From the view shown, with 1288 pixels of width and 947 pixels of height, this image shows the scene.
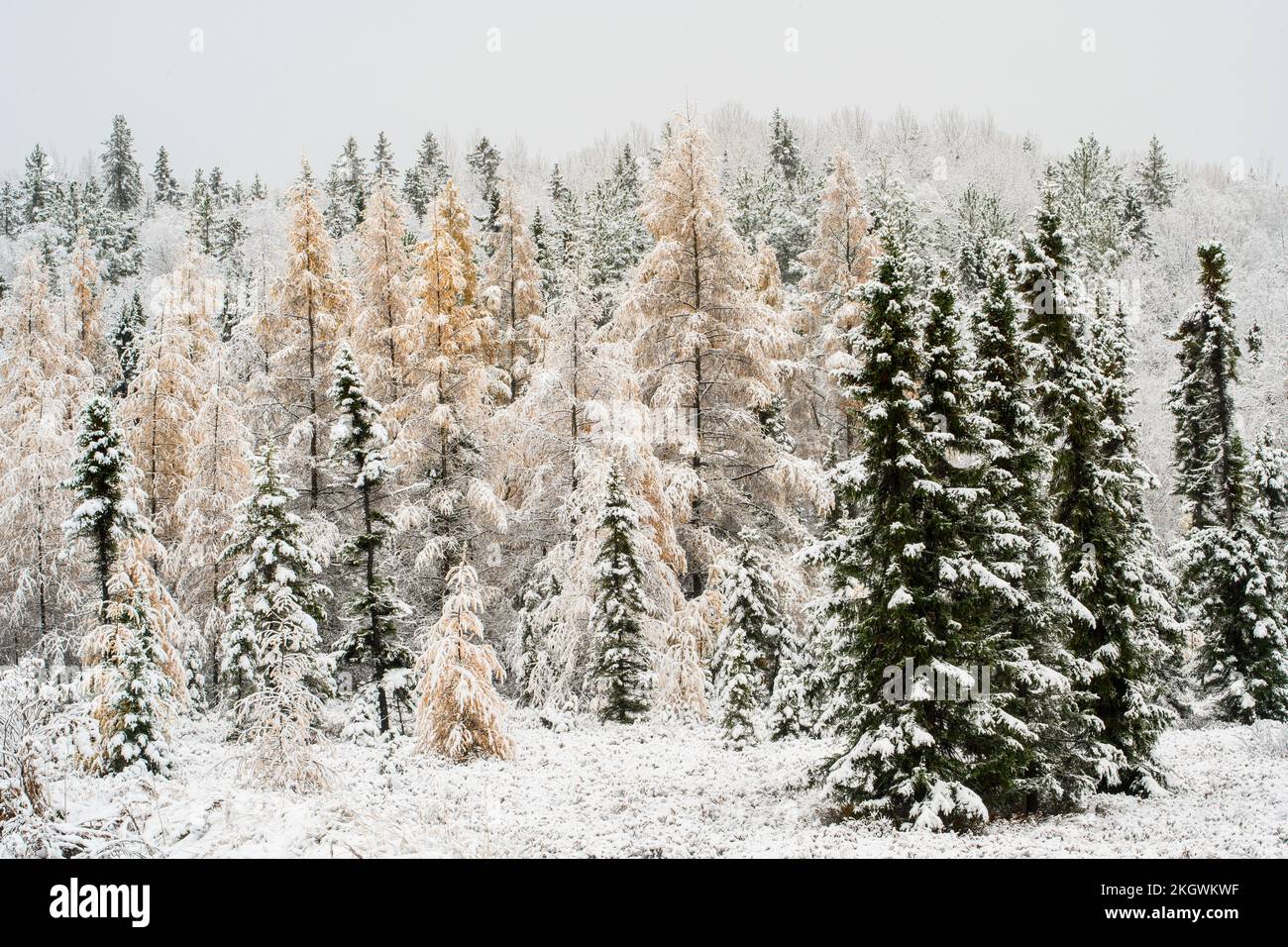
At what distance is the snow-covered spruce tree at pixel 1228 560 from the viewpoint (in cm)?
2652

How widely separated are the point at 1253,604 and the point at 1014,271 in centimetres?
1745

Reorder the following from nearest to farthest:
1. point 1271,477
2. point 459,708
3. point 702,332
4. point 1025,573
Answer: point 1025,573 → point 459,708 → point 702,332 → point 1271,477

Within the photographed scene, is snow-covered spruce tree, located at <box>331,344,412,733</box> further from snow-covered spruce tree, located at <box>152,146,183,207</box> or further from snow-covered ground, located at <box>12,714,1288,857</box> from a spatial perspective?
snow-covered spruce tree, located at <box>152,146,183,207</box>

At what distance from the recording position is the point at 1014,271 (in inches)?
719

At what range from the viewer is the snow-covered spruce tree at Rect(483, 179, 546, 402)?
3086cm

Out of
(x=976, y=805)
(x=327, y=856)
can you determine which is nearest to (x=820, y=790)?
(x=976, y=805)

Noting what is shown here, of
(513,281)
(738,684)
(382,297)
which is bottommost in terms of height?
(738,684)

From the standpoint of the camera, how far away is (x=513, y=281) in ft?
102

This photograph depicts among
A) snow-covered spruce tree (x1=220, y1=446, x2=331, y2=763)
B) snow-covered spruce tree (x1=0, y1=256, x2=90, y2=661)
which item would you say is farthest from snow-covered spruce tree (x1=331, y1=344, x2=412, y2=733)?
snow-covered spruce tree (x1=0, y1=256, x2=90, y2=661)

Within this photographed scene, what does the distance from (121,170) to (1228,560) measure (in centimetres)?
12190

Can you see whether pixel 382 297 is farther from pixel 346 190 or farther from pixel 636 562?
pixel 346 190

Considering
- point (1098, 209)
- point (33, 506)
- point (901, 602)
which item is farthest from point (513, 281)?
point (1098, 209)

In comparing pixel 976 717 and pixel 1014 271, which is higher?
pixel 1014 271
